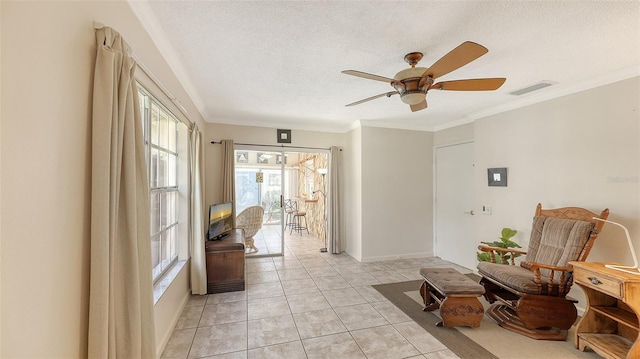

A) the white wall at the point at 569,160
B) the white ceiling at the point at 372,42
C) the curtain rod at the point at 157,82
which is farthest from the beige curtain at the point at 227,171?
the white wall at the point at 569,160

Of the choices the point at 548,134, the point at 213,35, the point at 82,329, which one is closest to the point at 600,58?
the point at 548,134

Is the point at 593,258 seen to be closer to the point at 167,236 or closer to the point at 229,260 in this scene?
the point at 229,260

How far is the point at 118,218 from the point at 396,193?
14.3 ft

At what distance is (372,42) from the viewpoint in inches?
80.9

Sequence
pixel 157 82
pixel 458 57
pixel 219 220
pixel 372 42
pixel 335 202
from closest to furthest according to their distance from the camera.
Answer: pixel 458 57, pixel 157 82, pixel 372 42, pixel 219 220, pixel 335 202

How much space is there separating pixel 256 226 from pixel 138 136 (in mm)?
3756

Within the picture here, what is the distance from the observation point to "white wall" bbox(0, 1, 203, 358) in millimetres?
781

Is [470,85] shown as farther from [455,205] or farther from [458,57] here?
[455,205]

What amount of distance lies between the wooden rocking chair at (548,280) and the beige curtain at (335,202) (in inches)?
108

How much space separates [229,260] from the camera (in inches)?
135

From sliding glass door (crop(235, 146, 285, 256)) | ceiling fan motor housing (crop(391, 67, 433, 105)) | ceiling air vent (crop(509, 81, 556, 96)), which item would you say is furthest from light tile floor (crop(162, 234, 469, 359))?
ceiling air vent (crop(509, 81, 556, 96))

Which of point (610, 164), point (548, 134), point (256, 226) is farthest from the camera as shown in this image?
point (256, 226)

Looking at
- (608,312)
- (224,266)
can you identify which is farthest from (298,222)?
(608,312)

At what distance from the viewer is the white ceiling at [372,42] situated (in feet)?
5.53
